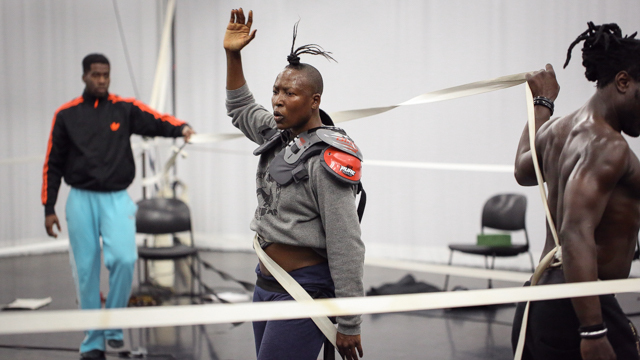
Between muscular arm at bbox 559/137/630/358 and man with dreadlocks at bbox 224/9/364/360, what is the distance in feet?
1.69

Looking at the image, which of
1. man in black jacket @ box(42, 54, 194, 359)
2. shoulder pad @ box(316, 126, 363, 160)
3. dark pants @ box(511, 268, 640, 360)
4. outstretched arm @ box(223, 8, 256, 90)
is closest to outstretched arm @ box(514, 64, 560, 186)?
dark pants @ box(511, 268, 640, 360)

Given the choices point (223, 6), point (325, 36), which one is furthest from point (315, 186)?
point (223, 6)

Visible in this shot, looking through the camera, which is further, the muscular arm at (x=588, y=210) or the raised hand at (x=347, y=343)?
the raised hand at (x=347, y=343)

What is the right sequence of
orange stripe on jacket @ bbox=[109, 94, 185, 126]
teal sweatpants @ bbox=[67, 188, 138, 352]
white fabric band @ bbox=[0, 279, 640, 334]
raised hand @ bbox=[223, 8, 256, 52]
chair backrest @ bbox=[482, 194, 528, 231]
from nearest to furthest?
white fabric band @ bbox=[0, 279, 640, 334], raised hand @ bbox=[223, 8, 256, 52], teal sweatpants @ bbox=[67, 188, 138, 352], orange stripe on jacket @ bbox=[109, 94, 185, 126], chair backrest @ bbox=[482, 194, 528, 231]

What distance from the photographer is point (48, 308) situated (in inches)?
162

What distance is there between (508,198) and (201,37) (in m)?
4.12

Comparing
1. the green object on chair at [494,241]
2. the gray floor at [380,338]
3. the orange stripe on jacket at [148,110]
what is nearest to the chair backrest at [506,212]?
the green object on chair at [494,241]

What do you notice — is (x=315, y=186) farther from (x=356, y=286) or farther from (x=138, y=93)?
(x=138, y=93)

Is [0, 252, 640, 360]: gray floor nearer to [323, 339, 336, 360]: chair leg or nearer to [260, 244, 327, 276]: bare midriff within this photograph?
[323, 339, 336, 360]: chair leg

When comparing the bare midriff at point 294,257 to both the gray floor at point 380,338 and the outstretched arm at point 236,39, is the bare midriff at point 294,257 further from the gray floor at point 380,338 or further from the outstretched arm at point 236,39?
the gray floor at point 380,338

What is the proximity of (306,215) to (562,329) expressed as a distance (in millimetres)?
700

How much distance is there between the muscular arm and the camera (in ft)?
4.19

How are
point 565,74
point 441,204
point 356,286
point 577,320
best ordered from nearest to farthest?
point 577,320
point 356,286
point 565,74
point 441,204

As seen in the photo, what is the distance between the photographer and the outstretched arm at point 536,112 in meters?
1.64
